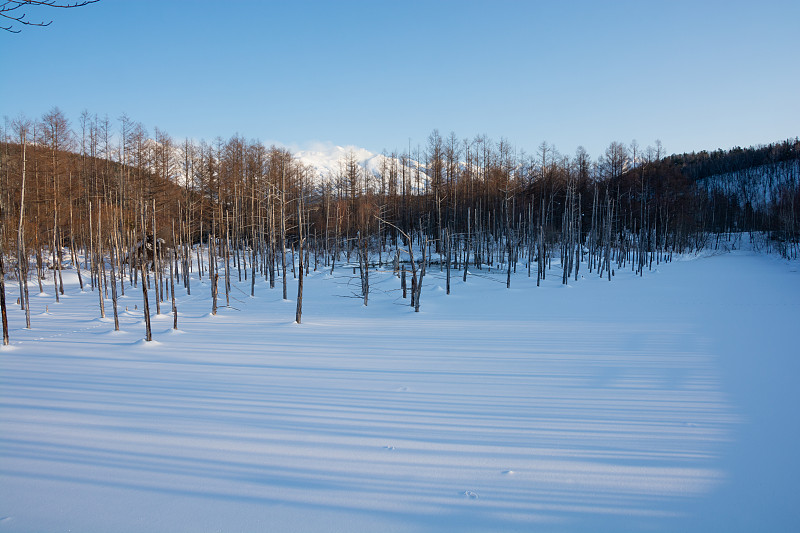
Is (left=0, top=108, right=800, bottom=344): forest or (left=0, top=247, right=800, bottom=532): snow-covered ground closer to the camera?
(left=0, top=247, right=800, bottom=532): snow-covered ground

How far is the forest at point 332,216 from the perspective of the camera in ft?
60.4

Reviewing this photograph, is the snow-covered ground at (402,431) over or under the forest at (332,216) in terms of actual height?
under

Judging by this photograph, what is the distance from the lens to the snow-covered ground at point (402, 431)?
2895 millimetres

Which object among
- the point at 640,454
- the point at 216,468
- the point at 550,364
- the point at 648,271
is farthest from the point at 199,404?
the point at 648,271

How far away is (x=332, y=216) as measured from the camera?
34094 mm

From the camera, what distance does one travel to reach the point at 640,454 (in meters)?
3.67

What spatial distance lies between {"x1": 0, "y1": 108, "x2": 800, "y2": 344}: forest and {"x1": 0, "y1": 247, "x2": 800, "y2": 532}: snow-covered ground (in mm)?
4991

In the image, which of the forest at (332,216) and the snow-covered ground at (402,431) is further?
the forest at (332,216)

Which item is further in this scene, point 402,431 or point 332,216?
point 332,216

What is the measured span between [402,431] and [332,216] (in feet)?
102

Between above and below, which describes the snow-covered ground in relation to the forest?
below

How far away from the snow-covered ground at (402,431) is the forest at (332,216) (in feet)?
16.4

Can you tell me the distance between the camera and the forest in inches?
725

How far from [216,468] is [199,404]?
1.70 metres
